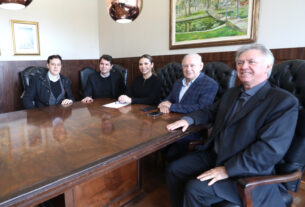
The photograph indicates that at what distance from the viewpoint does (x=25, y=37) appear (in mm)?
3629

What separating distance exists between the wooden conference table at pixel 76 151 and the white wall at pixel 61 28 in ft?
7.77

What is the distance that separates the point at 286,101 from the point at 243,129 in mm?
258

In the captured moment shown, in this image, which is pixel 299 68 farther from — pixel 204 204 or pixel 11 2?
pixel 11 2

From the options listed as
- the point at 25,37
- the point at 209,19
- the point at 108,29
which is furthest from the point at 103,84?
the point at 108,29

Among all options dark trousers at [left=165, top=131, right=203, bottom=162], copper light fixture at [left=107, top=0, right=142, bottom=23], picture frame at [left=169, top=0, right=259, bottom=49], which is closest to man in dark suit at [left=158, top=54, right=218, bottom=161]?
dark trousers at [left=165, top=131, right=203, bottom=162]

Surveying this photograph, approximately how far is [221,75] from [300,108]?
1.02 metres

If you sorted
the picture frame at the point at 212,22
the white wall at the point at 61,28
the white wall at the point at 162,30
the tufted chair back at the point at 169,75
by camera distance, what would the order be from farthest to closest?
the white wall at the point at 61,28
the tufted chair back at the point at 169,75
the picture frame at the point at 212,22
the white wall at the point at 162,30

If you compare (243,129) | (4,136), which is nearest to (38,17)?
(4,136)

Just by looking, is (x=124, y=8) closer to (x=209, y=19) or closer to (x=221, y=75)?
(x=221, y=75)

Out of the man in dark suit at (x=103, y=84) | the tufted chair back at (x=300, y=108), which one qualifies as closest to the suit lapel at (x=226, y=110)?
the tufted chair back at (x=300, y=108)

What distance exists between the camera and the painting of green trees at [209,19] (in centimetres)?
269

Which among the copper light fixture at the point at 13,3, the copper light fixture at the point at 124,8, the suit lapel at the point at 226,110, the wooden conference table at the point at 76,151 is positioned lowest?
the wooden conference table at the point at 76,151

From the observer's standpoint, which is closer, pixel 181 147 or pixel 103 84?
pixel 181 147

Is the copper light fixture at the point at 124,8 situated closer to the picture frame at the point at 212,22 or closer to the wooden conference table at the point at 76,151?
the wooden conference table at the point at 76,151
